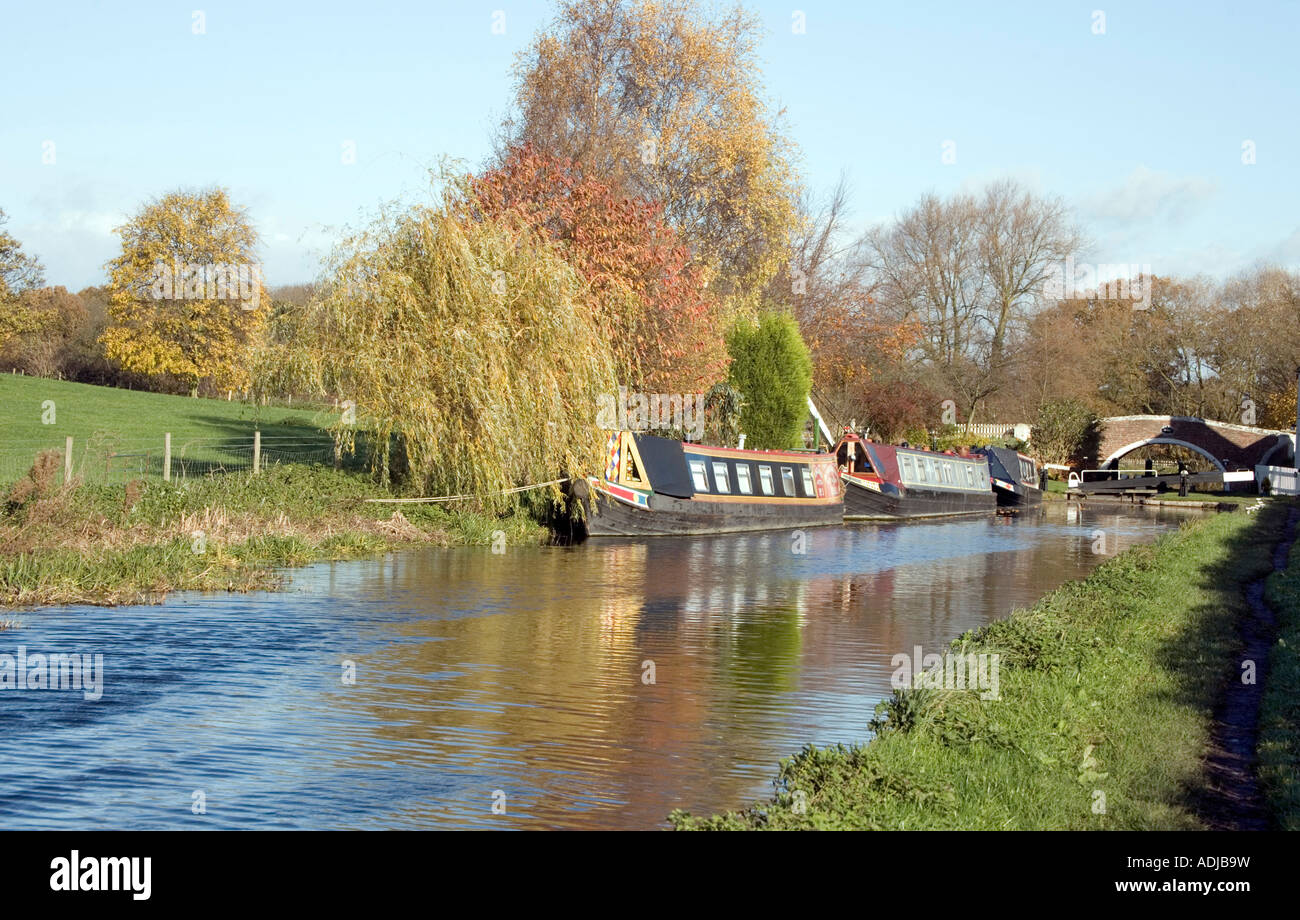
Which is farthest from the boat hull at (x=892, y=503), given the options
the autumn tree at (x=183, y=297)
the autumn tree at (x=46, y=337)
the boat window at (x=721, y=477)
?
the autumn tree at (x=46, y=337)

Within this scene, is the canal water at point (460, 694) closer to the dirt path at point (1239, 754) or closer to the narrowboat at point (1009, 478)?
the dirt path at point (1239, 754)

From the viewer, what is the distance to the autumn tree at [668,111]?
4044cm

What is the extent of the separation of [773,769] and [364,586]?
408 inches

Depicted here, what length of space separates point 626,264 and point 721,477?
576 centimetres

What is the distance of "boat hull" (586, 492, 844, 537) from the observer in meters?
26.6

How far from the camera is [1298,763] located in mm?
8141

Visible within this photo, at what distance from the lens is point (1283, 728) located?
8992 millimetres

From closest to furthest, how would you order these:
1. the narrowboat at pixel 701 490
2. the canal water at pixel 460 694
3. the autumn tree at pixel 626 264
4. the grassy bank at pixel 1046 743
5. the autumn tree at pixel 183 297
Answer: the grassy bank at pixel 1046 743 → the canal water at pixel 460 694 → the narrowboat at pixel 701 490 → the autumn tree at pixel 626 264 → the autumn tree at pixel 183 297

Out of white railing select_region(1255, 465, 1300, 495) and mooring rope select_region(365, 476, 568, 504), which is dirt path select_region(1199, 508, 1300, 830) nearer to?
mooring rope select_region(365, 476, 568, 504)

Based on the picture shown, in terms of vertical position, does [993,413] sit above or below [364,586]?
above

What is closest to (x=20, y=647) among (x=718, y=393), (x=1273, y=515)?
(x=718, y=393)

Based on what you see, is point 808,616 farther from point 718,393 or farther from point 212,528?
point 718,393

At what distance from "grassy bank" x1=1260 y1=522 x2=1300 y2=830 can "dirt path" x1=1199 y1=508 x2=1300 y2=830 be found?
0.09m

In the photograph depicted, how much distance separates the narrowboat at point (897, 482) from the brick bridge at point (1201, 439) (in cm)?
2158
